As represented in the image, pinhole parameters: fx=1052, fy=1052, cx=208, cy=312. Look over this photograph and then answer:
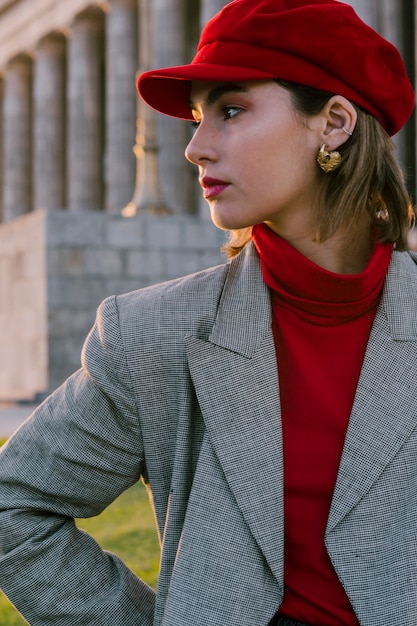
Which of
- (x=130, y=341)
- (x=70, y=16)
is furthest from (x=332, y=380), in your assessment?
(x=70, y=16)

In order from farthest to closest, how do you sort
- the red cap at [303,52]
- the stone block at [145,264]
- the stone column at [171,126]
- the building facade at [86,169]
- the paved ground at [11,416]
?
the stone column at [171,126] < the stone block at [145,264] < the building facade at [86,169] < the paved ground at [11,416] < the red cap at [303,52]

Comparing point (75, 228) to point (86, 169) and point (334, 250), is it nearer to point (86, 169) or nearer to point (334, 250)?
point (334, 250)

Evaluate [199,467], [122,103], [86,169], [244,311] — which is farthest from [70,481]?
[86,169]

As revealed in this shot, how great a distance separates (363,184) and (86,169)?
4518 centimetres

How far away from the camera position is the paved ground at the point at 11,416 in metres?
15.7

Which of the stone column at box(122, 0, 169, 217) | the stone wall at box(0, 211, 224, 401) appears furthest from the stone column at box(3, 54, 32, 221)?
the stone wall at box(0, 211, 224, 401)

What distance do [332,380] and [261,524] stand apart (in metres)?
0.40

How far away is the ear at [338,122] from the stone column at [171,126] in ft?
116

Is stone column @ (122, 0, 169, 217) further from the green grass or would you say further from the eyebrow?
the eyebrow

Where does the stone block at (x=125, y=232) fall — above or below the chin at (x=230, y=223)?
below

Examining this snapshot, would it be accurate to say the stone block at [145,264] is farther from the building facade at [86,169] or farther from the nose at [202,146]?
the nose at [202,146]

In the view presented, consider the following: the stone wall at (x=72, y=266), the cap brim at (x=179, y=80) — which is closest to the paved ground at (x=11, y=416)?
the stone wall at (x=72, y=266)

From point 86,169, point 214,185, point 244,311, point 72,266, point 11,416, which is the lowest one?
point 11,416

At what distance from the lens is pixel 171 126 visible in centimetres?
3844
